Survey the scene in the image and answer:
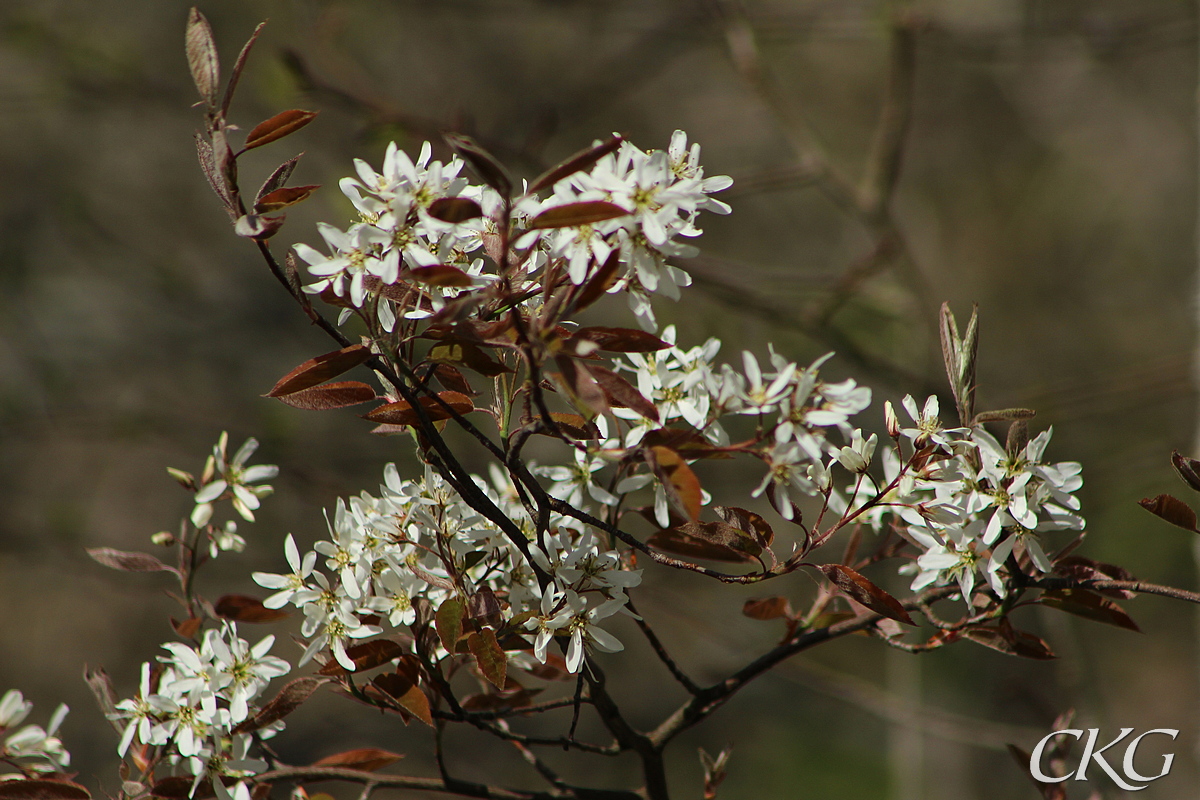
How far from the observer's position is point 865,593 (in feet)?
1.67

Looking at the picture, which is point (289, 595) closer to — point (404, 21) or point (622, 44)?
point (404, 21)

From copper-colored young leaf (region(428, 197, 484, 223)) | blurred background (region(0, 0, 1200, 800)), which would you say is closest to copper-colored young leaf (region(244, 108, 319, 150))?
copper-colored young leaf (region(428, 197, 484, 223))

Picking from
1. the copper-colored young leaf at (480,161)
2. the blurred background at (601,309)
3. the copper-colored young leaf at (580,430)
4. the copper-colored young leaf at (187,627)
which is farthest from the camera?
the blurred background at (601,309)

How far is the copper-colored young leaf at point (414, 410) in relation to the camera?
48 centimetres

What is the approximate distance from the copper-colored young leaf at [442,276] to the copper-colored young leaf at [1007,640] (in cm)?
40

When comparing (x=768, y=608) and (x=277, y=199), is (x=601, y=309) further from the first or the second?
(x=277, y=199)

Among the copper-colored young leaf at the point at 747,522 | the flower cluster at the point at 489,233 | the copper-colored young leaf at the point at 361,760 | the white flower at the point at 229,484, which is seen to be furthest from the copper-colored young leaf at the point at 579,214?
the copper-colored young leaf at the point at 361,760

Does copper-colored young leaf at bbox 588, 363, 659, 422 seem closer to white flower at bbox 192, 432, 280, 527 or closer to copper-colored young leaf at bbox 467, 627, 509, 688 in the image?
copper-colored young leaf at bbox 467, 627, 509, 688

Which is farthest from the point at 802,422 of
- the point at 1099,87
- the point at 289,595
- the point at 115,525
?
the point at 1099,87

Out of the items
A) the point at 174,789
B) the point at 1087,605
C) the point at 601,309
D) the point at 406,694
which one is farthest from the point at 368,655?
the point at 601,309

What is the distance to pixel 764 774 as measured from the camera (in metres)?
3.60

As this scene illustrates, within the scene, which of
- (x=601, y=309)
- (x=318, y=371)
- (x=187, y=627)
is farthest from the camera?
(x=601, y=309)

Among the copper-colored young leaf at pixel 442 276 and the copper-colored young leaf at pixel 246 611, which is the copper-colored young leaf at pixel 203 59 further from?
the copper-colored young leaf at pixel 246 611

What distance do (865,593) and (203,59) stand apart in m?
0.48
